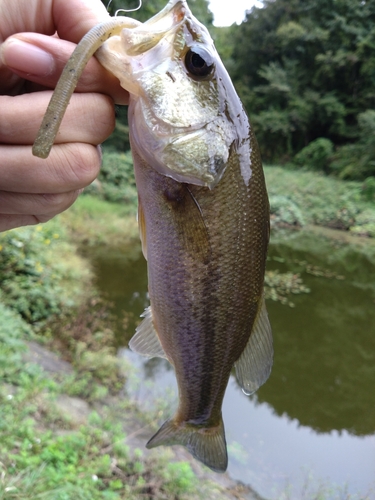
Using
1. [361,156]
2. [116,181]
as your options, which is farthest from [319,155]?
[116,181]

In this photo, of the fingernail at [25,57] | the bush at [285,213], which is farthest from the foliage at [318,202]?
the fingernail at [25,57]

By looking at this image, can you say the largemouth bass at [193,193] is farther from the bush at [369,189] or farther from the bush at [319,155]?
the bush at [319,155]

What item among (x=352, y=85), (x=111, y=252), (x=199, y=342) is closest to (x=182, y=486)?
(x=199, y=342)

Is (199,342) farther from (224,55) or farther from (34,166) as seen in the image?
(224,55)

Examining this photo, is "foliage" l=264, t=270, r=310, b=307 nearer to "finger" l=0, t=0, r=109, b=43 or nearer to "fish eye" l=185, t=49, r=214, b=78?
"fish eye" l=185, t=49, r=214, b=78

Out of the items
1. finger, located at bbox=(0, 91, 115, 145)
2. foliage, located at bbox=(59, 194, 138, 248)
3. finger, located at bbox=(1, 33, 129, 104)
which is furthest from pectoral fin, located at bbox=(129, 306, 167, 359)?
foliage, located at bbox=(59, 194, 138, 248)

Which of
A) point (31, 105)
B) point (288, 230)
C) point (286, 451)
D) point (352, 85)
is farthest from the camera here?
point (352, 85)
